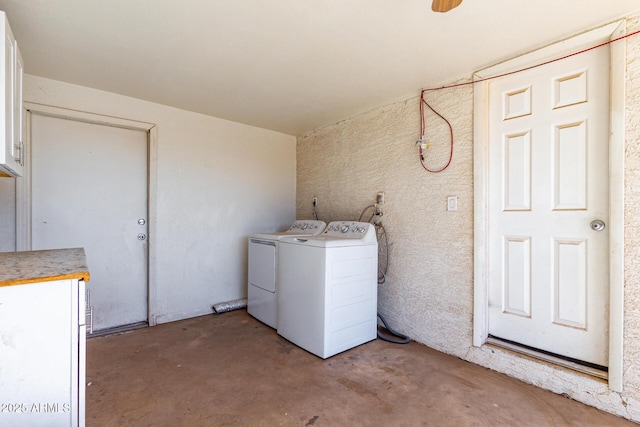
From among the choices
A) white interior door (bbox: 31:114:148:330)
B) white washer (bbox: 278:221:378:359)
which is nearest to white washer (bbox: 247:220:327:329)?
white washer (bbox: 278:221:378:359)

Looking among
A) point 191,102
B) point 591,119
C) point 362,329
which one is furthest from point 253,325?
point 591,119

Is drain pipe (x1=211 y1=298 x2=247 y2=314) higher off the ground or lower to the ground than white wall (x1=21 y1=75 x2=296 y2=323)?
lower

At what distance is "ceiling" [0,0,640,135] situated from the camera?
5.28ft

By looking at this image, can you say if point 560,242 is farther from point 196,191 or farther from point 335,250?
point 196,191

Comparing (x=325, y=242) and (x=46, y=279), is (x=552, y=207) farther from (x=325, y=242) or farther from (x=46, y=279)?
(x=46, y=279)

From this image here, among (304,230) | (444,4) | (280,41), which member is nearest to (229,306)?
(304,230)

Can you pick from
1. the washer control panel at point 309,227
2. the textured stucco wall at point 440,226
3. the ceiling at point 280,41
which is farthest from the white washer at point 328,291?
the ceiling at point 280,41

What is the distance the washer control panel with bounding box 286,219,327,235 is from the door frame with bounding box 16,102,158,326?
4.64ft

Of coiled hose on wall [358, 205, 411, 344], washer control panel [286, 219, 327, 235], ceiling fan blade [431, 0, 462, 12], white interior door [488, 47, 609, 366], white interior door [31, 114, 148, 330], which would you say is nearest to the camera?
ceiling fan blade [431, 0, 462, 12]

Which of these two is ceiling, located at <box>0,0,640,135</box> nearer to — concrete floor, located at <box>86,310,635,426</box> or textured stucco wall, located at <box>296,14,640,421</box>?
textured stucco wall, located at <box>296,14,640,421</box>

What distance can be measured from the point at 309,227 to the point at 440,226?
141 cm

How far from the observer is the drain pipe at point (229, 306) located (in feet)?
11.0

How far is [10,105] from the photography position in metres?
1.56

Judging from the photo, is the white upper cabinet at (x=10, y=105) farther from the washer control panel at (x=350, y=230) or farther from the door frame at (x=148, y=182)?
the washer control panel at (x=350, y=230)
